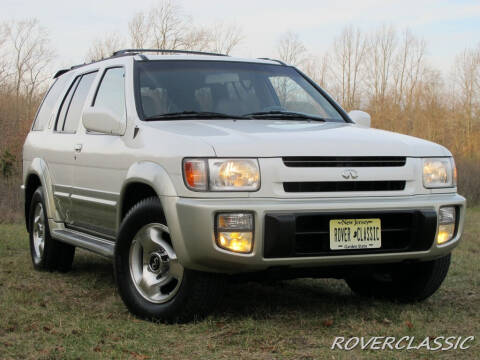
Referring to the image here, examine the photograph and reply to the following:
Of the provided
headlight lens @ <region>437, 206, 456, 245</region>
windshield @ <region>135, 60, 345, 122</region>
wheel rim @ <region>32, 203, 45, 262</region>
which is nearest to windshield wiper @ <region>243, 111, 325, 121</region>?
windshield @ <region>135, 60, 345, 122</region>

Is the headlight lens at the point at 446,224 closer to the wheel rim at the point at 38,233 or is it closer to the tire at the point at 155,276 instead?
the tire at the point at 155,276

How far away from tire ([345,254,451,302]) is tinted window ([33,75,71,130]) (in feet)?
10.7

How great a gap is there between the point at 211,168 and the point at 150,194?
2.58ft

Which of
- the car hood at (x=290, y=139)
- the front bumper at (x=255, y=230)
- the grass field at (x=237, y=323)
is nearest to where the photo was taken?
the grass field at (x=237, y=323)

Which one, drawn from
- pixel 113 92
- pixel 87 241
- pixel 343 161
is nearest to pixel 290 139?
pixel 343 161

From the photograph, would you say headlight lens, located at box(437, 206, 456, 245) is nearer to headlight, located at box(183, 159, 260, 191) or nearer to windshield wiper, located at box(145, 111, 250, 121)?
headlight, located at box(183, 159, 260, 191)

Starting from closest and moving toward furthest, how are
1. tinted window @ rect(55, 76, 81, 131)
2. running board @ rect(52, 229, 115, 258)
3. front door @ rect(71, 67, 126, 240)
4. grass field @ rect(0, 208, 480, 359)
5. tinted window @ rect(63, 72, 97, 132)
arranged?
grass field @ rect(0, 208, 480, 359) → front door @ rect(71, 67, 126, 240) → running board @ rect(52, 229, 115, 258) → tinted window @ rect(63, 72, 97, 132) → tinted window @ rect(55, 76, 81, 131)

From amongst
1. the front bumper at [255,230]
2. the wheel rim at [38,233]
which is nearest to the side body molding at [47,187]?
the wheel rim at [38,233]

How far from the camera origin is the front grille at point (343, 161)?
4.12 meters

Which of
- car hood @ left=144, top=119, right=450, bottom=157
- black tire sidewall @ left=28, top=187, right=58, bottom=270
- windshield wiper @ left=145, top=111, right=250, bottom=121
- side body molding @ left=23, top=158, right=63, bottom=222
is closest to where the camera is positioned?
car hood @ left=144, top=119, right=450, bottom=157

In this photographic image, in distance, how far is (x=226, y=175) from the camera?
4012 millimetres

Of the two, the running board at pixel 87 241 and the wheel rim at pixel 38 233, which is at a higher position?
the running board at pixel 87 241

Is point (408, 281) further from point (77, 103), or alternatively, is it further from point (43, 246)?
point (43, 246)

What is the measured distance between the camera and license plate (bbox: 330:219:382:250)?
4141mm
